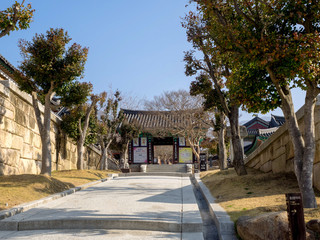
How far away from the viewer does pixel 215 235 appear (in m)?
5.32

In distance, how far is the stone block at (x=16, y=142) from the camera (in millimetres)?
11445

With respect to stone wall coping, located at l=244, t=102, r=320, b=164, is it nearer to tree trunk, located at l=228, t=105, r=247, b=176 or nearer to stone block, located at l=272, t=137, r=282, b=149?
stone block, located at l=272, t=137, r=282, b=149

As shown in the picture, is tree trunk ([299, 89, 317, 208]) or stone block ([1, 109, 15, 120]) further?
stone block ([1, 109, 15, 120])

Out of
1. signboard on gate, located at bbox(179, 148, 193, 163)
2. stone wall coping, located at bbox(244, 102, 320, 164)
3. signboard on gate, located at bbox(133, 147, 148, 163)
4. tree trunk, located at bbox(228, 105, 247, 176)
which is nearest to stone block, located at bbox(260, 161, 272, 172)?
stone wall coping, located at bbox(244, 102, 320, 164)

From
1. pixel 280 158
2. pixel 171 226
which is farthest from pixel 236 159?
pixel 171 226

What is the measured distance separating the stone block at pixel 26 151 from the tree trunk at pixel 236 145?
327 inches

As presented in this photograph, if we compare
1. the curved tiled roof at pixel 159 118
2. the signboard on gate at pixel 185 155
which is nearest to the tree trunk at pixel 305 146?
the curved tiled roof at pixel 159 118

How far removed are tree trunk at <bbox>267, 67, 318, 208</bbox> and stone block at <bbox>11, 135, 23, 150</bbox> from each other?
9309mm

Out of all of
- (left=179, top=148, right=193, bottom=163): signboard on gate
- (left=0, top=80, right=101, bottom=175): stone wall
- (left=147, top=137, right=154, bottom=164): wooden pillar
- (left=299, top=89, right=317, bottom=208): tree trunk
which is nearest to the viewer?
(left=299, top=89, right=317, bottom=208): tree trunk

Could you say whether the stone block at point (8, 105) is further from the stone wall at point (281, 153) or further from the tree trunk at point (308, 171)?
the tree trunk at point (308, 171)

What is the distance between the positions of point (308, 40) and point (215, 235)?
4.12 m

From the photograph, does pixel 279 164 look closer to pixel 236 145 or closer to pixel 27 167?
pixel 236 145

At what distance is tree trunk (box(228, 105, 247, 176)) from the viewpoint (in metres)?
11.7

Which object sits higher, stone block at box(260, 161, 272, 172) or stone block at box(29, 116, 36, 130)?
stone block at box(29, 116, 36, 130)
